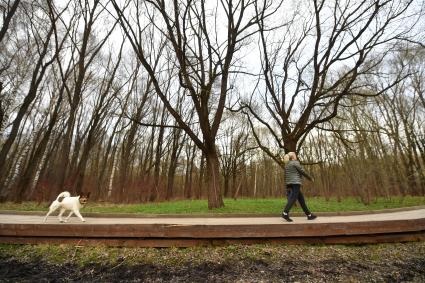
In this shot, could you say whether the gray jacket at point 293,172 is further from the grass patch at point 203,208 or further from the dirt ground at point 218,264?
the grass patch at point 203,208

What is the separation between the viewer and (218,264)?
588cm

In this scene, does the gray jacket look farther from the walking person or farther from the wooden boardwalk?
the wooden boardwalk

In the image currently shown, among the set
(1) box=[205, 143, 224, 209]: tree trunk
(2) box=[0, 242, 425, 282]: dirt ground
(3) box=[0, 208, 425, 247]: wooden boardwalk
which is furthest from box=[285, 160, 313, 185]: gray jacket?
(1) box=[205, 143, 224, 209]: tree trunk

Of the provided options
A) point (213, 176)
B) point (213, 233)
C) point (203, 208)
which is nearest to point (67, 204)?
point (213, 233)

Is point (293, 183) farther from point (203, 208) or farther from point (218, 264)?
point (203, 208)

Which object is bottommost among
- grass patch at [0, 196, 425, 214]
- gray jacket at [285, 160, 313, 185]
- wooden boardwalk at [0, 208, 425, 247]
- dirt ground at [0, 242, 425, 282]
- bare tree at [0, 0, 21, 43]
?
dirt ground at [0, 242, 425, 282]

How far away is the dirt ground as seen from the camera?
5.43 metres

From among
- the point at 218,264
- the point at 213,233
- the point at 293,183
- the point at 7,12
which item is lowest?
the point at 218,264

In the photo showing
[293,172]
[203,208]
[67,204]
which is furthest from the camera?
[203,208]

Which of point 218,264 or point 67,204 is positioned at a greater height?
point 67,204

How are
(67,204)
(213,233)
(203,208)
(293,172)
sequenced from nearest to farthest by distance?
(213,233), (67,204), (293,172), (203,208)

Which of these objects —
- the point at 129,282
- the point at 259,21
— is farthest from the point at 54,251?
the point at 259,21

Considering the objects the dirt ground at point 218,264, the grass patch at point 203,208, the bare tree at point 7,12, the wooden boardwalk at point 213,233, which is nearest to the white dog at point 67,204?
the wooden boardwalk at point 213,233

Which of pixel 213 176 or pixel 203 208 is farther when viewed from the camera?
pixel 203 208
